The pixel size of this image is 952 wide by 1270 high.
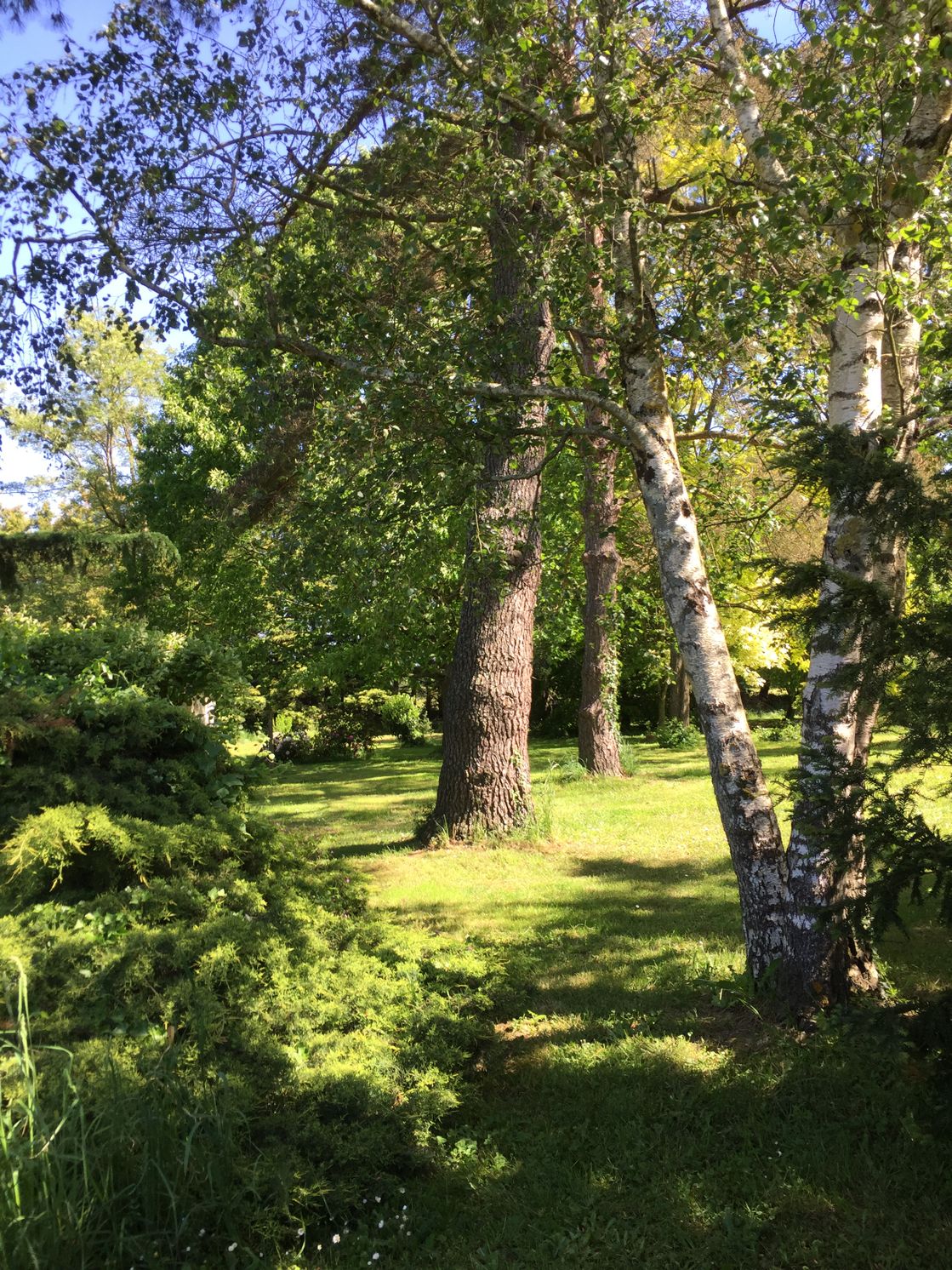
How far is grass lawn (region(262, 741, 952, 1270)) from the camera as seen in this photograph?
298cm

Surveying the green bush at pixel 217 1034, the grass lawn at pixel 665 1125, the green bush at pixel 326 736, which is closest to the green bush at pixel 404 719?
the green bush at pixel 326 736

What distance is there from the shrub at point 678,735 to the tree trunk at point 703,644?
14.6 m

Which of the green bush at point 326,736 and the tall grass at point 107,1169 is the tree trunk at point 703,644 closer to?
the tall grass at point 107,1169

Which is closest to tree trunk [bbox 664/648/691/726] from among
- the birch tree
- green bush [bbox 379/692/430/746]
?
green bush [bbox 379/692/430/746]

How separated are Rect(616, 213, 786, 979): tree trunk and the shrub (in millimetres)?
14623

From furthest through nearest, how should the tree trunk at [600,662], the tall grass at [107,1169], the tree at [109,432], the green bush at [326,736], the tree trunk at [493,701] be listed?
the tree at [109,432] → the green bush at [326,736] → the tree trunk at [600,662] → the tree trunk at [493,701] → the tall grass at [107,1169]

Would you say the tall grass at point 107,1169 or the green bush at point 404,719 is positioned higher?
the green bush at point 404,719

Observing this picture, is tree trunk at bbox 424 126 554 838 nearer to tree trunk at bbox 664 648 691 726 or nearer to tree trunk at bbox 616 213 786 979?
tree trunk at bbox 616 213 786 979

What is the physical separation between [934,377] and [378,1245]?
Result: 5646 millimetres

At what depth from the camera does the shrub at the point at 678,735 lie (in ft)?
62.3

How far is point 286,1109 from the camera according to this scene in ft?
11.6

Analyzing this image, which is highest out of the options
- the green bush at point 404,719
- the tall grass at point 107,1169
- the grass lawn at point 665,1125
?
the green bush at point 404,719

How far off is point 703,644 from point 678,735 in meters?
15.2

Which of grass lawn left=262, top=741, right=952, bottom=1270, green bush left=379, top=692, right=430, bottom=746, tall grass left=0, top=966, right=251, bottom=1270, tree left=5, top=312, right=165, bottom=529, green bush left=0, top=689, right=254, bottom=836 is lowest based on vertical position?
grass lawn left=262, top=741, right=952, bottom=1270
